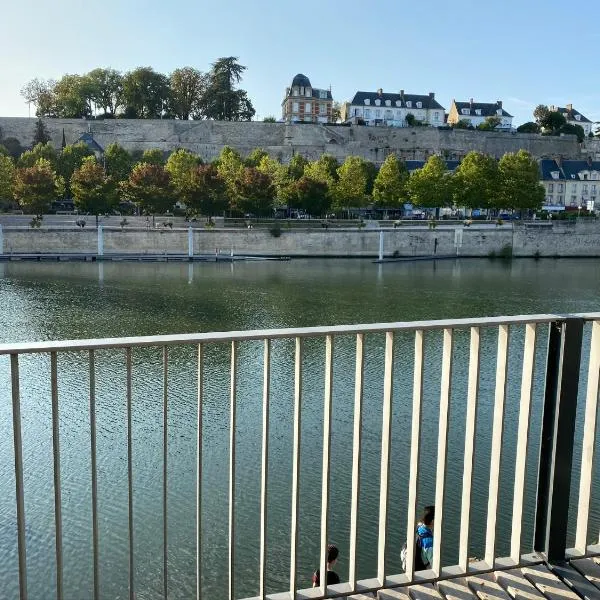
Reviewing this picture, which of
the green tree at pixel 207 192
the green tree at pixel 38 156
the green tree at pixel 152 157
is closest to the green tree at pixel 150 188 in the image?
the green tree at pixel 207 192

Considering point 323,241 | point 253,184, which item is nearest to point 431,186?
point 323,241

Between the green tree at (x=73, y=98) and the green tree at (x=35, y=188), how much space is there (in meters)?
29.7

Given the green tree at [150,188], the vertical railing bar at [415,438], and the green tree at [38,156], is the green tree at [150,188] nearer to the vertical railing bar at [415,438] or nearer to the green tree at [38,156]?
the green tree at [38,156]

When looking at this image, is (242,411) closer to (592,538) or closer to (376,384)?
(376,384)

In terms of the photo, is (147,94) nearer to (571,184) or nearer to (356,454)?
(571,184)

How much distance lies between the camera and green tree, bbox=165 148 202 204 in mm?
50625

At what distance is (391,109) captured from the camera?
88.2 meters

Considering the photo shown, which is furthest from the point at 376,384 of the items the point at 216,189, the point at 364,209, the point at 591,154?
the point at 591,154

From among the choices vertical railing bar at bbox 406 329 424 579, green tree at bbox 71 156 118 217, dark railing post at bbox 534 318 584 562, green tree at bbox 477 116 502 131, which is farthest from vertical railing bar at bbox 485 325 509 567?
green tree at bbox 477 116 502 131

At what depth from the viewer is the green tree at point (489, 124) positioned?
82250 millimetres

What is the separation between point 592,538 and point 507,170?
161ft

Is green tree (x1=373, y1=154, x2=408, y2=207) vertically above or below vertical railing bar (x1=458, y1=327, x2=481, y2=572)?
above

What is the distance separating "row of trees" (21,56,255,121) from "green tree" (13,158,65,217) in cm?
3013

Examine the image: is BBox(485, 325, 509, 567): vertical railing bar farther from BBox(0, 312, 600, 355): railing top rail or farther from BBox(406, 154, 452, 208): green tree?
BBox(406, 154, 452, 208): green tree
